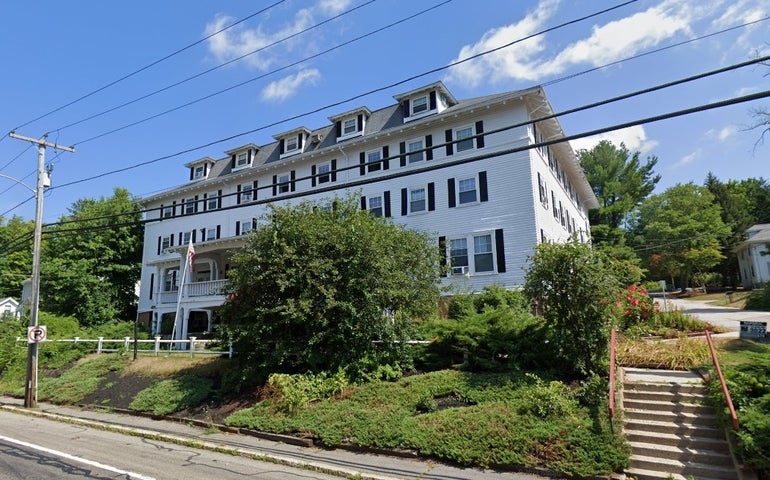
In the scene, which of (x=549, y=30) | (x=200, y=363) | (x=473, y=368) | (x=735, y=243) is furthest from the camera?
(x=735, y=243)

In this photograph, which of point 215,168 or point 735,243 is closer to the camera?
point 215,168

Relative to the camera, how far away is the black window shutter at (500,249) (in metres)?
20.0

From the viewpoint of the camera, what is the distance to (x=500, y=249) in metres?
20.2

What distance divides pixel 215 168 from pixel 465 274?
22802 millimetres

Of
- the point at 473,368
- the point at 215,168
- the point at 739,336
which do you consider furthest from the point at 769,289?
the point at 215,168

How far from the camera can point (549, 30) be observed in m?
8.41

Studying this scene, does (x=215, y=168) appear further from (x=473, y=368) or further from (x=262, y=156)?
(x=473, y=368)

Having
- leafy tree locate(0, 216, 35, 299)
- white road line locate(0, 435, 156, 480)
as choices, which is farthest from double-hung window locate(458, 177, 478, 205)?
leafy tree locate(0, 216, 35, 299)

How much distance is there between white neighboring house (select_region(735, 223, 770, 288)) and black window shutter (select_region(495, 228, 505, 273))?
31430mm

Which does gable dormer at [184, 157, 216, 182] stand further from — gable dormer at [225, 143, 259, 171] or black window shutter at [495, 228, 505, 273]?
black window shutter at [495, 228, 505, 273]

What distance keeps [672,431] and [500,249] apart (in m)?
12.9

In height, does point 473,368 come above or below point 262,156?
below

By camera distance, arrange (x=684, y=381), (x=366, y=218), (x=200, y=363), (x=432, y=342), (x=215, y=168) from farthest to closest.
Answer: (x=215, y=168) < (x=200, y=363) < (x=366, y=218) < (x=432, y=342) < (x=684, y=381)

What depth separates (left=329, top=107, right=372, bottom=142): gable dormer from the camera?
26.2 m
